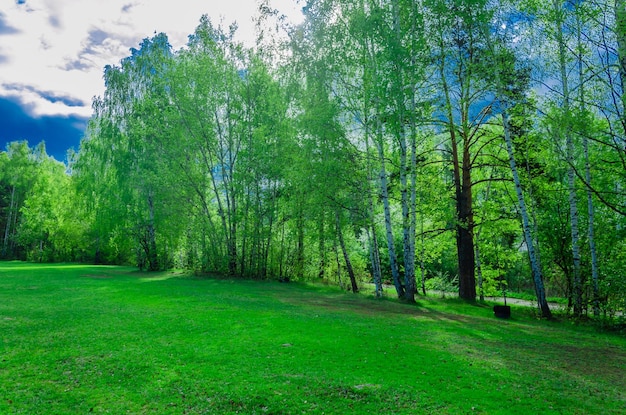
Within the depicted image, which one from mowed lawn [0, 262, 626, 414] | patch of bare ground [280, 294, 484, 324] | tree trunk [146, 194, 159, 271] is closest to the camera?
mowed lawn [0, 262, 626, 414]

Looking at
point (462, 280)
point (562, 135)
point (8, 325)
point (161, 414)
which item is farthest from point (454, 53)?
point (8, 325)

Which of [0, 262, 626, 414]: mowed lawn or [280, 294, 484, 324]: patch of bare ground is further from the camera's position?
[280, 294, 484, 324]: patch of bare ground

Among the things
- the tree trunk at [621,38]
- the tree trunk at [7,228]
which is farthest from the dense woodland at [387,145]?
the tree trunk at [7,228]

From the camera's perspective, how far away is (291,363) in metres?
7.13

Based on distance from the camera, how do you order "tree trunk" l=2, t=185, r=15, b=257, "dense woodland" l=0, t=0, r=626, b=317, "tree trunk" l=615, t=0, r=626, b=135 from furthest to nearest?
"tree trunk" l=2, t=185, r=15, b=257, "dense woodland" l=0, t=0, r=626, b=317, "tree trunk" l=615, t=0, r=626, b=135

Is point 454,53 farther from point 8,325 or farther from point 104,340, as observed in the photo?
point 8,325

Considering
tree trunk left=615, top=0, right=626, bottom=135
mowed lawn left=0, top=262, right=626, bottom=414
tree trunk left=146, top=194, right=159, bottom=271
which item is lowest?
mowed lawn left=0, top=262, right=626, bottom=414

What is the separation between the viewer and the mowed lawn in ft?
18.1

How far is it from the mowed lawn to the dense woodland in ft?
18.5

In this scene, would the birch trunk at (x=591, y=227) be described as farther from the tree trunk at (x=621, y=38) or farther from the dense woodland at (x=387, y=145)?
the tree trunk at (x=621, y=38)

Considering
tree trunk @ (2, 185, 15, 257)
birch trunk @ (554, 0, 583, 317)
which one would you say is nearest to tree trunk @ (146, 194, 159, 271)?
birch trunk @ (554, 0, 583, 317)

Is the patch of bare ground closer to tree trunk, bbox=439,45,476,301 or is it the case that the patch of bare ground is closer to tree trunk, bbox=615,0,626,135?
tree trunk, bbox=439,45,476,301

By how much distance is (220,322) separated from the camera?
34.4 feet

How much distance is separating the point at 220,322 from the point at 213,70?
20236 mm
